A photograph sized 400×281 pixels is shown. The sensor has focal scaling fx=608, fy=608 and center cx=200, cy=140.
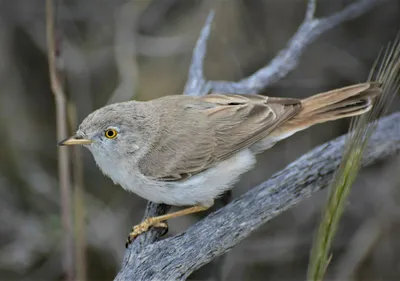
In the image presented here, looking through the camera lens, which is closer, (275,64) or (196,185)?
(196,185)

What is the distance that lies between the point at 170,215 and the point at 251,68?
101 inches

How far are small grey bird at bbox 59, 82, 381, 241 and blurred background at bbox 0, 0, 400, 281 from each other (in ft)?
5.44

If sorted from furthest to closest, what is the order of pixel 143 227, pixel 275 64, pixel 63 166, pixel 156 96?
pixel 156 96 < pixel 275 64 < pixel 143 227 < pixel 63 166

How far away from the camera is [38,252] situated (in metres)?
5.17

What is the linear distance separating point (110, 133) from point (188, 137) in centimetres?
43

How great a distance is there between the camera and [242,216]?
10.2ft

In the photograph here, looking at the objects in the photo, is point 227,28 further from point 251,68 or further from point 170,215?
point 170,215

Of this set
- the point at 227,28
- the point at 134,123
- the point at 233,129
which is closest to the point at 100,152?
the point at 134,123

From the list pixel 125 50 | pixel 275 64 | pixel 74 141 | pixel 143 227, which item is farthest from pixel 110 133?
pixel 125 50

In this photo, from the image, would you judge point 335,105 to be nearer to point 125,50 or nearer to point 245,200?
point 245,200

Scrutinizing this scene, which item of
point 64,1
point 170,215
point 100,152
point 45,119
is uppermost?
point 64,1

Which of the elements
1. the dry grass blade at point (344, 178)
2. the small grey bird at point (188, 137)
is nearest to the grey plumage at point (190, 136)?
the small grey bird at point (188, 137)

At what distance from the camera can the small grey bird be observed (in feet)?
10.7

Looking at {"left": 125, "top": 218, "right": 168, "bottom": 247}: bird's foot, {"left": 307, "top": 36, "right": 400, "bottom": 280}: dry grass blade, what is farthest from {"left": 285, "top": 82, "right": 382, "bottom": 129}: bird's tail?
{"left": 307, "top": 36, "right": 400, "bottom": 280}: dry grass blade
